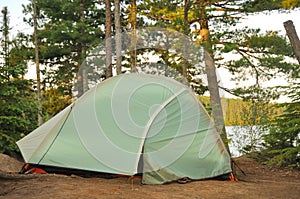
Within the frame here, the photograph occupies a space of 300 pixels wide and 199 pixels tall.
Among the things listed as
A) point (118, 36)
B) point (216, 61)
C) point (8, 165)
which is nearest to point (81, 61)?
point (118, 36)

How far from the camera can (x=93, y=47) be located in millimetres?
16719

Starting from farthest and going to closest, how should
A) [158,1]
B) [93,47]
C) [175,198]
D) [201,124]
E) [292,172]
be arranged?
[93,47]
[158,1]
[292,172]
[201,124]
[175,198]

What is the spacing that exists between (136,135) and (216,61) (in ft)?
23.9

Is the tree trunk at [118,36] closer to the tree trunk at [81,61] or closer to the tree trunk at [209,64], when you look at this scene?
the tree trunk at [209,64]

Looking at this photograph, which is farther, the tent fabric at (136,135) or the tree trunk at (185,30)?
the tree trunk at (185,30)

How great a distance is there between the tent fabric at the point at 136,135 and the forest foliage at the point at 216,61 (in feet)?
7.20

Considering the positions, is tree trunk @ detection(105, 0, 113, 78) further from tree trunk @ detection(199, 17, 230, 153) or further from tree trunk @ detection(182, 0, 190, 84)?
tree trunk @ detection(199, 17, 230, 153)

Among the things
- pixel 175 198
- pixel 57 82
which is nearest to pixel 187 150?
pixel 175 198

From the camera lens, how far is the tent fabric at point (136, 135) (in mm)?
5594

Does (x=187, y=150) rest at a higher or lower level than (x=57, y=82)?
lower

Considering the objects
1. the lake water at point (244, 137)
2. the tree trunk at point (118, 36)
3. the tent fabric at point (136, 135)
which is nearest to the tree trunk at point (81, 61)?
the tree trunk at point (118, 36)

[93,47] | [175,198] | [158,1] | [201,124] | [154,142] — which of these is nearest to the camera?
[175,198]

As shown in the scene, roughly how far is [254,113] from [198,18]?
10.9 ft

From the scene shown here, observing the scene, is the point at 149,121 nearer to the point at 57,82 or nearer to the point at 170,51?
the point at 170,51
